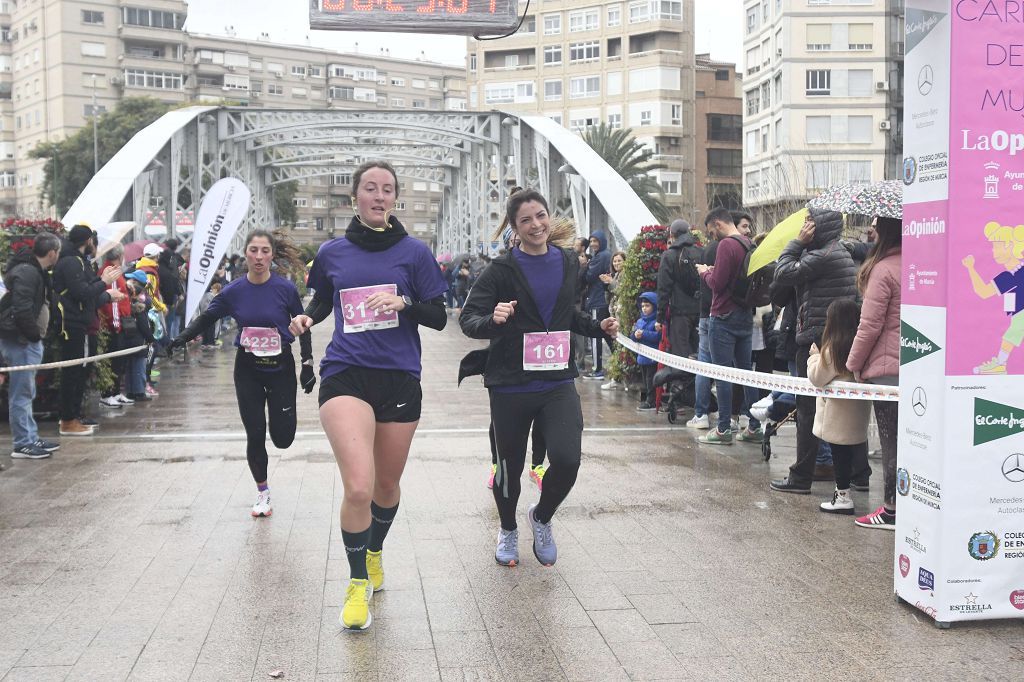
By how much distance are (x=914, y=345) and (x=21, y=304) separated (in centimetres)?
755

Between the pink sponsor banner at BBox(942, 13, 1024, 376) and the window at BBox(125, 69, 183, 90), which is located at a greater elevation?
the window at BBox(125, 69, 183, 90)

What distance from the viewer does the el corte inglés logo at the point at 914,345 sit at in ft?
17.4

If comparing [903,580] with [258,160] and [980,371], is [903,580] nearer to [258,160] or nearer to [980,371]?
[980,371]

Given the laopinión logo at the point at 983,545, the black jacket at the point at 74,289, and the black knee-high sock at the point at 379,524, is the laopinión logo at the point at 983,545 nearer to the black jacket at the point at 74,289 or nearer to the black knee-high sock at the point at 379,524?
the black knee-high sock at the point at 379,524

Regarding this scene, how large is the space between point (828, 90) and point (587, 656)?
219 ft

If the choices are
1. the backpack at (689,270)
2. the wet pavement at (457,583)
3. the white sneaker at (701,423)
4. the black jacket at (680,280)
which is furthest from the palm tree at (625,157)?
the wet pavement at (457,583)

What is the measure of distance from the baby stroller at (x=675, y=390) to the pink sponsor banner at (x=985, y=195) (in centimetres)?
663

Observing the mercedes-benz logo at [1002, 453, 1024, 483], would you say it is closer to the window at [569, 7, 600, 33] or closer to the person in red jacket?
the person in red jacket

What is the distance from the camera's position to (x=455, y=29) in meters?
13.1

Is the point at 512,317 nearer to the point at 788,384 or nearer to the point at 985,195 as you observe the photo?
the point at 985,195

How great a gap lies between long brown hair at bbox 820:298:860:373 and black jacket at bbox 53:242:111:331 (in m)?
6.94

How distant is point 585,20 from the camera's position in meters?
90.6

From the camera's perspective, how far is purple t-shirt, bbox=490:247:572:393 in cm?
622

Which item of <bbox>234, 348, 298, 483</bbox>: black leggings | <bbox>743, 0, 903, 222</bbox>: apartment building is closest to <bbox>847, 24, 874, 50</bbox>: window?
<bbox>743, 0, 903, 222</bbox>: apartment building
